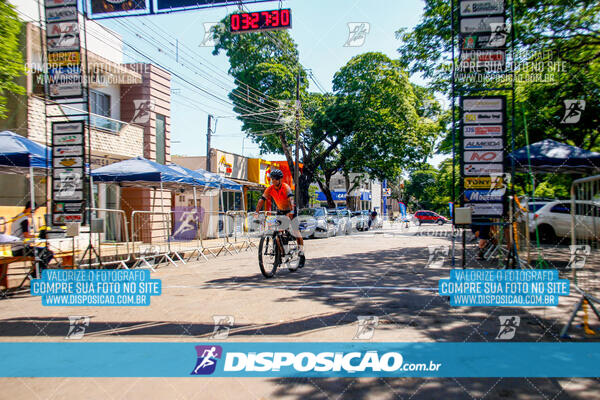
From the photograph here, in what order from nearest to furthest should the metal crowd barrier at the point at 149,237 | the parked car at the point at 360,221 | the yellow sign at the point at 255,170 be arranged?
1. the metal crowd barrier at the point at 149,237
2. the yellow sign at the point at 255,170
3. the parked car at the point at 360,221

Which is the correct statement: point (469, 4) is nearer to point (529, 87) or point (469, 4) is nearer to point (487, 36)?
point (487, 36)

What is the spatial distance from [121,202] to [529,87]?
15.5 metres

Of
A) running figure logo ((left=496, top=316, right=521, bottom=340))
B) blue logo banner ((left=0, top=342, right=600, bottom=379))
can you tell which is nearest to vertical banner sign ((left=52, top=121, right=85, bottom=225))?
A: blue logo banner ((left=0, top=342, right=600, bottom=379))

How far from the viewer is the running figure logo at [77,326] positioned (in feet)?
15.0

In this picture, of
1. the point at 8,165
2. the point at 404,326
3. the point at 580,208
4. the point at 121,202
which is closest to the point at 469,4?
the point at 580,208

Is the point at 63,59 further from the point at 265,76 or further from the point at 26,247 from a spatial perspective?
the point at 265,76

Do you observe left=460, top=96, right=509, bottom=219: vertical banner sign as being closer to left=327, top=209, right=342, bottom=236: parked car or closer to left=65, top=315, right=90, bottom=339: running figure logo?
left=65, top=315, right=90, bottom=339: running figure logo

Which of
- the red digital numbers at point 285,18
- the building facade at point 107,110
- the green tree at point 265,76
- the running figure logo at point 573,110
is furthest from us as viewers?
the green tree at point 265,76

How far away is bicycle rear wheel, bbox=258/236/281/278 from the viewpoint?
795 centimetres

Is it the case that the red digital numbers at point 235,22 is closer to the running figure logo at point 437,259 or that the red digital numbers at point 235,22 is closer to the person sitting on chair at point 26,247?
the person sitting on chair at point 26,247

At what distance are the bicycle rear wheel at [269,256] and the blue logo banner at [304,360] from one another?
3819mm

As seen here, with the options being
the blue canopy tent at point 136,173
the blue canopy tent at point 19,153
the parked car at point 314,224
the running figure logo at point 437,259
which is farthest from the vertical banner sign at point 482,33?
the parked car at point 314,224

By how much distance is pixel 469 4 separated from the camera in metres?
6.27

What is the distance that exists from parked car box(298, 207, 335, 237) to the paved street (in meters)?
11.8
